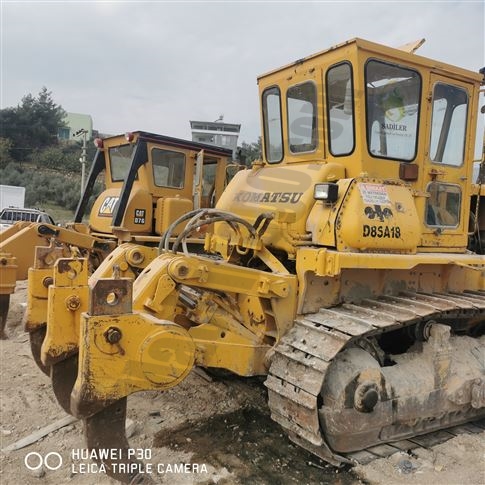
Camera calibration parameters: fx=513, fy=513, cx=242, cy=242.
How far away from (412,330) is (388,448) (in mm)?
996

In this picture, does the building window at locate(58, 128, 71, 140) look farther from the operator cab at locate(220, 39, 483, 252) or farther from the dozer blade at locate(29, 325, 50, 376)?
the dozer blade at locate(29, 325, 50, 376)

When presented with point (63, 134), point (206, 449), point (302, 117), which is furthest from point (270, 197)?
point (63, 134)

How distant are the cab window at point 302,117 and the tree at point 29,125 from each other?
4249 centimetres

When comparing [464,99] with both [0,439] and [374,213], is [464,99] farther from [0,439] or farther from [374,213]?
[0,439]

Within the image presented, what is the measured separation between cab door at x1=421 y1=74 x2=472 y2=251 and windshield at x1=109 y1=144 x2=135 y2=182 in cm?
577

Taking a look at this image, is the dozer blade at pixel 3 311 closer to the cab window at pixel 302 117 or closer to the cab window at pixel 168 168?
the cab window at pixel 168 168

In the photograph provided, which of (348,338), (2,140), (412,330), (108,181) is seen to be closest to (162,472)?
(348,338)

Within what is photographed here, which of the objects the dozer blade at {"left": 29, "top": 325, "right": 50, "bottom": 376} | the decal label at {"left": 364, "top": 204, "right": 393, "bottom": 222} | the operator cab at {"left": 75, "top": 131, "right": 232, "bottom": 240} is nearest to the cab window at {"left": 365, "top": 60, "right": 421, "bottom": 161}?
the decal label at {"left": 364, "top": 204, "right": 393, "bottom": 222}

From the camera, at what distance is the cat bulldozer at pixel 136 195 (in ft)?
24.0

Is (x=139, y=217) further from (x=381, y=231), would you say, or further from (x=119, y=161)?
(x=381, y=231)

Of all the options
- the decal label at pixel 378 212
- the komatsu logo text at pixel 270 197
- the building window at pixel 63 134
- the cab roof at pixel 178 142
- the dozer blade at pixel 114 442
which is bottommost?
the dozer blade at pixel 114 442

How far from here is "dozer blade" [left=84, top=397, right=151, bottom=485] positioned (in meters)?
3.09

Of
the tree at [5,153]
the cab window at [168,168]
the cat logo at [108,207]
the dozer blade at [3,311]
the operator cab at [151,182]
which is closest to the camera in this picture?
the dozer blade at [3,311]

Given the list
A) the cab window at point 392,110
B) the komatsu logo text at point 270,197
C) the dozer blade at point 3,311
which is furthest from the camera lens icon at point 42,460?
the cab window at point 392,110
